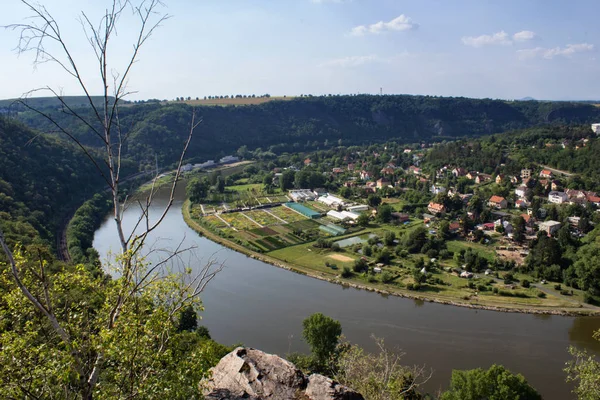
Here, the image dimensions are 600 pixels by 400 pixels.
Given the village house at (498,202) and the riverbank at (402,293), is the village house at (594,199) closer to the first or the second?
the village house at (498,202)

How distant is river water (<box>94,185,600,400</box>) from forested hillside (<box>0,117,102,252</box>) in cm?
700

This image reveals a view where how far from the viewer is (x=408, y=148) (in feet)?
155

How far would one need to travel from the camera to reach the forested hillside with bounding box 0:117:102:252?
16656 millimetres

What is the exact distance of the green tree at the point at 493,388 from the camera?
7.09m

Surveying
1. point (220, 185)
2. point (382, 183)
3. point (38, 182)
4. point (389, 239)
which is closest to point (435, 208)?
point (389, 239)

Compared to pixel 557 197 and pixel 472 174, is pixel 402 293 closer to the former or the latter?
pixel 557 197

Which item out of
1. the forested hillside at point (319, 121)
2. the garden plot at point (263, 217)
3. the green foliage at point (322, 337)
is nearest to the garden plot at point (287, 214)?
the garden plot at point (263, 217)

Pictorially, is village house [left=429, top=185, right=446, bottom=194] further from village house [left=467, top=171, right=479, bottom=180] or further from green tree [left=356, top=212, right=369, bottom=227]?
green tree [left=356, top=212, right=369, bottom=227]

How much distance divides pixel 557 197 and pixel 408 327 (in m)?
16.6

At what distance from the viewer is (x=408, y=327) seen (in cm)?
1205

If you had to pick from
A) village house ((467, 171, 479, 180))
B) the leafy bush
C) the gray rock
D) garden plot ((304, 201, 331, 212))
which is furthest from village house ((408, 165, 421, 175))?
the gray rock

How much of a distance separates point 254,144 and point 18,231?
125 ft

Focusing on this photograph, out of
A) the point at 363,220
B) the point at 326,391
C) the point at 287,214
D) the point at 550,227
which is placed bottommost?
the point at 287,214

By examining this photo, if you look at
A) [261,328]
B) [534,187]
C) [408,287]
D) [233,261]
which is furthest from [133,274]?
[534,187]
